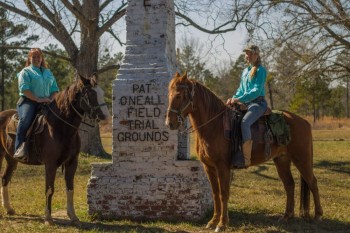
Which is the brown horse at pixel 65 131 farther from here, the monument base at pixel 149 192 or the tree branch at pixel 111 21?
the tree branch at pixel 111 21

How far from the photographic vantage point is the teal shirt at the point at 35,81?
7.84 metres

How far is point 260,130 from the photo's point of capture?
293 inches

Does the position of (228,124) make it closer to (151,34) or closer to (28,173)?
(151,34)

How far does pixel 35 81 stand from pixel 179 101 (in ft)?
8.70

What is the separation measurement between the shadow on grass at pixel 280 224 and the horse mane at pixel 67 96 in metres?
3.13

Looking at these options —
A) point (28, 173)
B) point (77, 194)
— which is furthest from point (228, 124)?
point (28, 173)

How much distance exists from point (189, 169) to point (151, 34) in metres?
2.43

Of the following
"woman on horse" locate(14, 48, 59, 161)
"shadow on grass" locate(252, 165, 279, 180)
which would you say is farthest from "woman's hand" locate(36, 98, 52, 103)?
"shadow on grass" locate(252, 165, 279, 180)

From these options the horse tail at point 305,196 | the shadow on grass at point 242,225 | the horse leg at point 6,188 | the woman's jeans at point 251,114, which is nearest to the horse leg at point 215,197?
the shadow on grass at point 242,225

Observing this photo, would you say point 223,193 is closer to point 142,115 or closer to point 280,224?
point 280,224

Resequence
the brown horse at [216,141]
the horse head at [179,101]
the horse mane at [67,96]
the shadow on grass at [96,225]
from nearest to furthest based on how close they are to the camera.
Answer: the horse head at [179,101] < the brown horse at [216,141] < the shadow on grass at [96,225] < the horse mane at [67,96]

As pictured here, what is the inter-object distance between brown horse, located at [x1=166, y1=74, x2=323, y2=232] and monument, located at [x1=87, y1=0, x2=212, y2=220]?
74 cm

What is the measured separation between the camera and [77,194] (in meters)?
11.2

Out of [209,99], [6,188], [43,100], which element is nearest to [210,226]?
A: [209,99]
